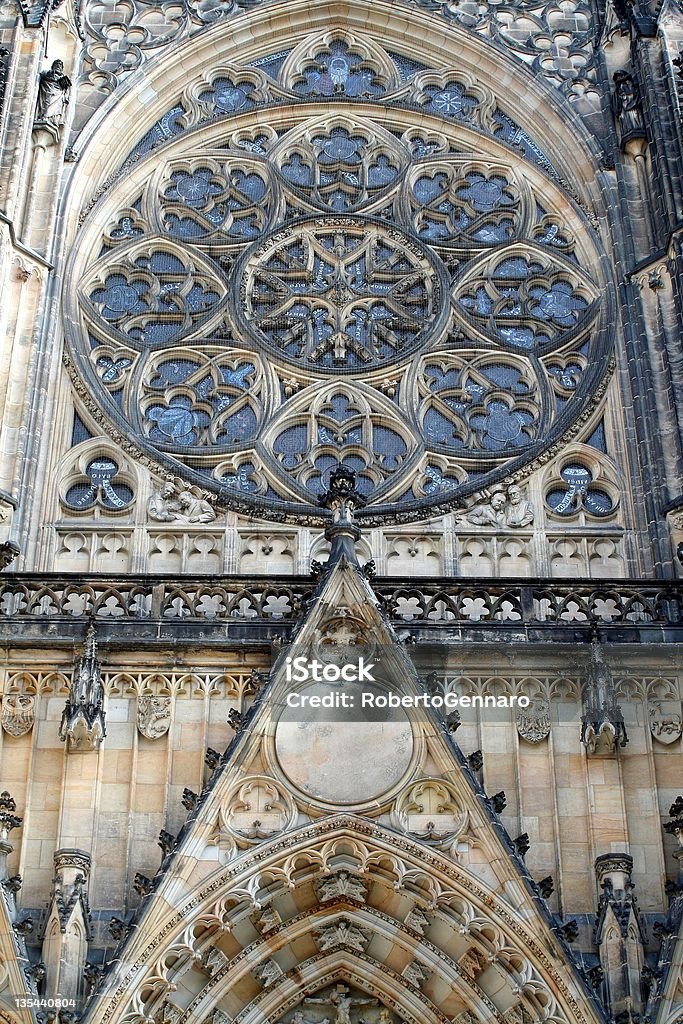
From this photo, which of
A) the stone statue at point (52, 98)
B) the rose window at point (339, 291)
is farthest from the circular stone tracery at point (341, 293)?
the stone statue at point (52, 98)

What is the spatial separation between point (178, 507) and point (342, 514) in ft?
8.70

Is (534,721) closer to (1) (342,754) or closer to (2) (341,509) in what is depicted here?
(1) (342,754)

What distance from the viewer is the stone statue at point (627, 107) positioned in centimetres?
2136

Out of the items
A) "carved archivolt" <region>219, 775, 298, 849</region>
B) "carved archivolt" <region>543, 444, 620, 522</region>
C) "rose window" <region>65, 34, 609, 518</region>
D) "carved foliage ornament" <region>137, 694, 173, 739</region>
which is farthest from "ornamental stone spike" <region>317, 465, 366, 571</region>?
"carved archivolt" <region>543, 444, 620, 522</region>

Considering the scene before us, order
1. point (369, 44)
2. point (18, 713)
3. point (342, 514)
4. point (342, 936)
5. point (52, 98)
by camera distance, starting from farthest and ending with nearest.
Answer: point (369, 44)
point (52, 98)
point (342, 514)
point (18, 713)
point (342, 936)

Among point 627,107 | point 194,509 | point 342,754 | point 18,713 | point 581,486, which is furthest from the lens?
point 627,107

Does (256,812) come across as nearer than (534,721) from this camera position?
Yes

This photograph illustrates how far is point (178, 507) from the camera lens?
19.1 metres

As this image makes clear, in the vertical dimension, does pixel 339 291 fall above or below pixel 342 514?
above

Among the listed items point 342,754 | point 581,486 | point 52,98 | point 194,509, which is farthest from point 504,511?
point 52,98

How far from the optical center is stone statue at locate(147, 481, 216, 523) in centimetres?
1902

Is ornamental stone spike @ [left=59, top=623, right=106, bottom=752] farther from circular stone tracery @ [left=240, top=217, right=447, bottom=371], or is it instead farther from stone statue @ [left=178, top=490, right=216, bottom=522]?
circular stone tracery @ [left=240, top=217, right=447, bottom=371]

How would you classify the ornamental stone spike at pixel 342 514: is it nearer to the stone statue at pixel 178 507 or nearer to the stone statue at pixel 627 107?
the stone statue at pixel 178 507

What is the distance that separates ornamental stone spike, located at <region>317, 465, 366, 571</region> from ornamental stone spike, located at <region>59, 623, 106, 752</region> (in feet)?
7.81
